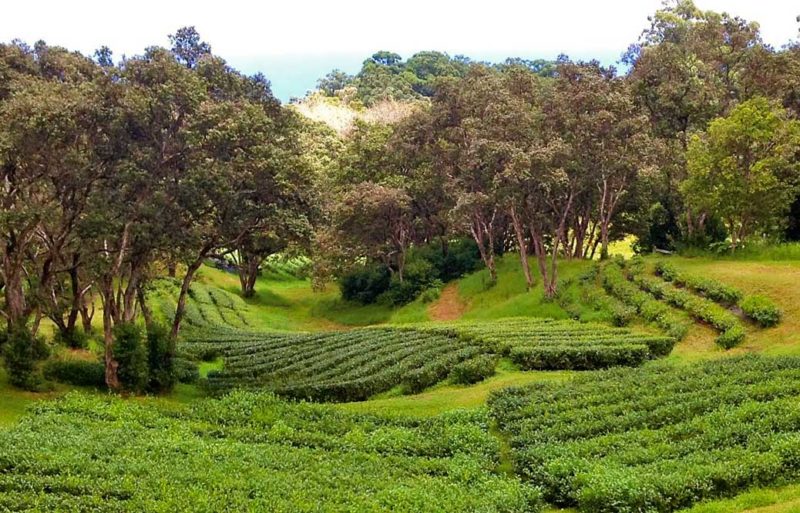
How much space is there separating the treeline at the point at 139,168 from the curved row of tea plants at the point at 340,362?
190 inches

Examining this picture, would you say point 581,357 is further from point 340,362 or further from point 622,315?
point 340,362

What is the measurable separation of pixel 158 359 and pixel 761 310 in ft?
76.4

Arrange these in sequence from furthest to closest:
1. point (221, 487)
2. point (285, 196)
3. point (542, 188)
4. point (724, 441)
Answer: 1. point (542, 188)
2. point (285, 196)
3. point (724, 441)
4. point (221, 487)

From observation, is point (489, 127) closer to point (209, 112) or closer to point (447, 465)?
point (209, 112)

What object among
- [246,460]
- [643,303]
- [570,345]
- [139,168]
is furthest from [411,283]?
[246,460]

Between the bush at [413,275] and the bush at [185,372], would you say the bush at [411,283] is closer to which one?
the bush at [413,275]

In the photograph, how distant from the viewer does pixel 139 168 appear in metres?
23.0

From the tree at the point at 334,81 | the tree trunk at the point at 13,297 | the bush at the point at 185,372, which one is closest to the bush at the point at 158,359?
the bush at the point at 185,372

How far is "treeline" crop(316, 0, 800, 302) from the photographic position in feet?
123

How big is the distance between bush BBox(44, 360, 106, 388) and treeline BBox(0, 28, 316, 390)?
3.11 feet

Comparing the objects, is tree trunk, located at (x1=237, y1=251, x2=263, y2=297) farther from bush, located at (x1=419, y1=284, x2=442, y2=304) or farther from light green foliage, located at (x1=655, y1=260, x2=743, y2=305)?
light green foliage, located at (x1=655, y1=260, x2=743, y2=305)

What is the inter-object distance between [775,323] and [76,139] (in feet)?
85.9

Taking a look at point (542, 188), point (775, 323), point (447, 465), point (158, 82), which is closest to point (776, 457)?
point (447, 465)

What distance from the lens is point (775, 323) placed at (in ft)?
93.5
